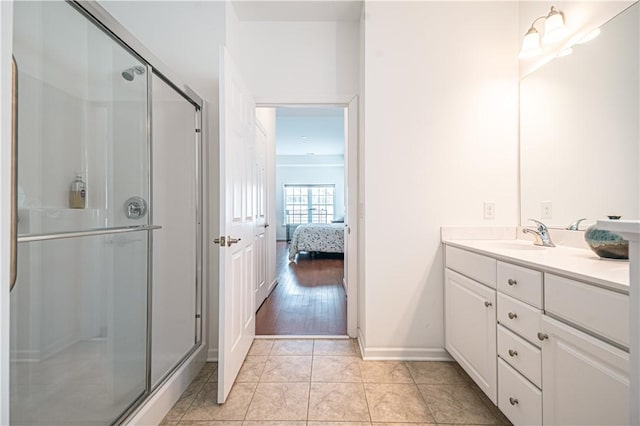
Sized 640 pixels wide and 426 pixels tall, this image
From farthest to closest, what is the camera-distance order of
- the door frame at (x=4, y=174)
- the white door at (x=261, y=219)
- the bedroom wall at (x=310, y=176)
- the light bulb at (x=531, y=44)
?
the bedroom wall at (x=310, y=176), the white door at (x=261, y=219), the light bulb at (x=531, y=44), the door frame at (x=4, y=174)

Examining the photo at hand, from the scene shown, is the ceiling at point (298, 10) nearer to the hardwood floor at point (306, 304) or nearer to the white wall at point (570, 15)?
the white wall at point (570, 15)

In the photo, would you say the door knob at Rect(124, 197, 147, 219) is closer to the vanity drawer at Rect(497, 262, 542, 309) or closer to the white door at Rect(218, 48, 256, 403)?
the white door at Rect(218, 48, 256, 403)

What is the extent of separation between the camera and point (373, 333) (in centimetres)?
214

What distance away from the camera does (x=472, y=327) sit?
1705mm

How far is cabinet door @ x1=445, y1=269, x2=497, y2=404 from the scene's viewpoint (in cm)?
152

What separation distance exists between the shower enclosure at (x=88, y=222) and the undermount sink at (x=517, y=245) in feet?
6.72

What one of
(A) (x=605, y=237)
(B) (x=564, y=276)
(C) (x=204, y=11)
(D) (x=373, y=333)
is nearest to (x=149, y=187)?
(C) (x=204, y=11)

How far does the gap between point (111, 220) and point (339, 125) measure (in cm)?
504

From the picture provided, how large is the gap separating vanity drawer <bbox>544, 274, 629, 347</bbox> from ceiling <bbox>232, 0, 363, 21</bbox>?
86.0 inches

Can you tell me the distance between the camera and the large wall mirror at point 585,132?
1438 millimetres

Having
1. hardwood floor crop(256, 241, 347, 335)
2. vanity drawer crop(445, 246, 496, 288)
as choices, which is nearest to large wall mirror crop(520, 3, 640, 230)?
vanity drawer crop(445, 246, 496, 288)

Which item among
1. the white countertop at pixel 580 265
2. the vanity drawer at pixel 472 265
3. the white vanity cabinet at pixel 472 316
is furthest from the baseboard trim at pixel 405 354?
the white countertop at pixel 580 265

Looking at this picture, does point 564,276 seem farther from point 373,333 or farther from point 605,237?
point 373,333

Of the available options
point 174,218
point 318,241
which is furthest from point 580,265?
point 318,241
